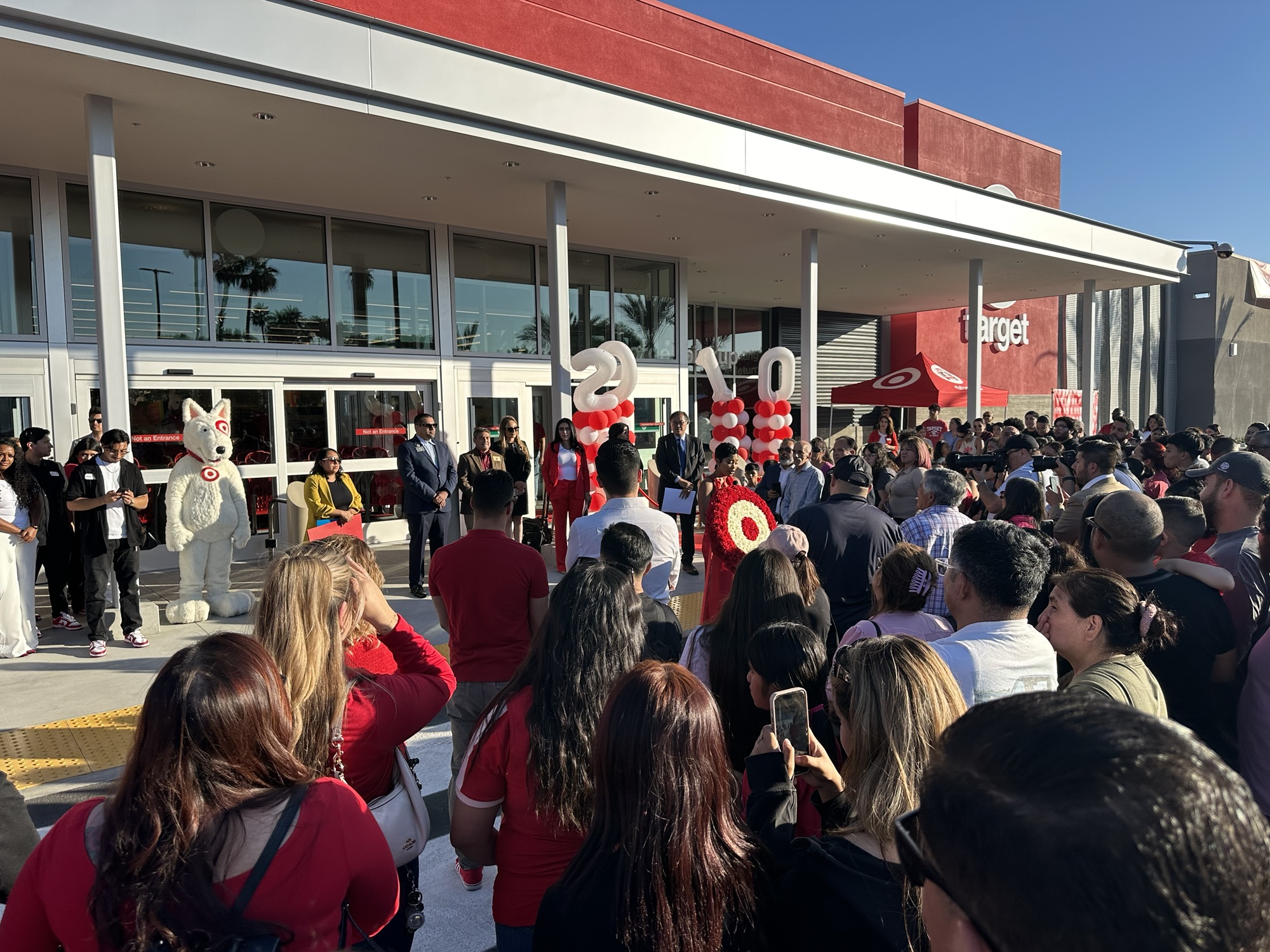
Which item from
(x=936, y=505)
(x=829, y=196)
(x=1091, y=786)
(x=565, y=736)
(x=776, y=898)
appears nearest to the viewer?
(x=1091, y=786)

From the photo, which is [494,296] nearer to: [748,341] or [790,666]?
[748,341]

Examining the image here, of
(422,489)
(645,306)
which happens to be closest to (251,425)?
(422,489)

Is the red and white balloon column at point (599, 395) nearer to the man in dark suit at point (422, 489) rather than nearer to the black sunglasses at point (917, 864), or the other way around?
the man in dark suit at point (422, 489)

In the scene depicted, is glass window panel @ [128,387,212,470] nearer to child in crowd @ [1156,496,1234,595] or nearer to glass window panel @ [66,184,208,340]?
glass window panel @ [66,184,208,340]

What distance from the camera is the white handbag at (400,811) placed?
2.05 meters

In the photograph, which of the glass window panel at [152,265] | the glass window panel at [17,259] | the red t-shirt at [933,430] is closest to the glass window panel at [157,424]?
the glass window panel at [152,265]

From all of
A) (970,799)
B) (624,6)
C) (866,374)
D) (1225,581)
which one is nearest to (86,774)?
(970,799)

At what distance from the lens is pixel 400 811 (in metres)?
2.11

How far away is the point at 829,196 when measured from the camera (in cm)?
1114

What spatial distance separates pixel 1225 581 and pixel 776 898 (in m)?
2.45

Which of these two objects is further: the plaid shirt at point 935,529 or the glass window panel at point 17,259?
the glass window panel at point 17,259

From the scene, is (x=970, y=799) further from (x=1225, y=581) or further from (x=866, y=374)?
(x=866, y=374)

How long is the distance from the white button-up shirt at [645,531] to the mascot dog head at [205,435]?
479cm

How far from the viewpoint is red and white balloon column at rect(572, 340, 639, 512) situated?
9.88 meters
